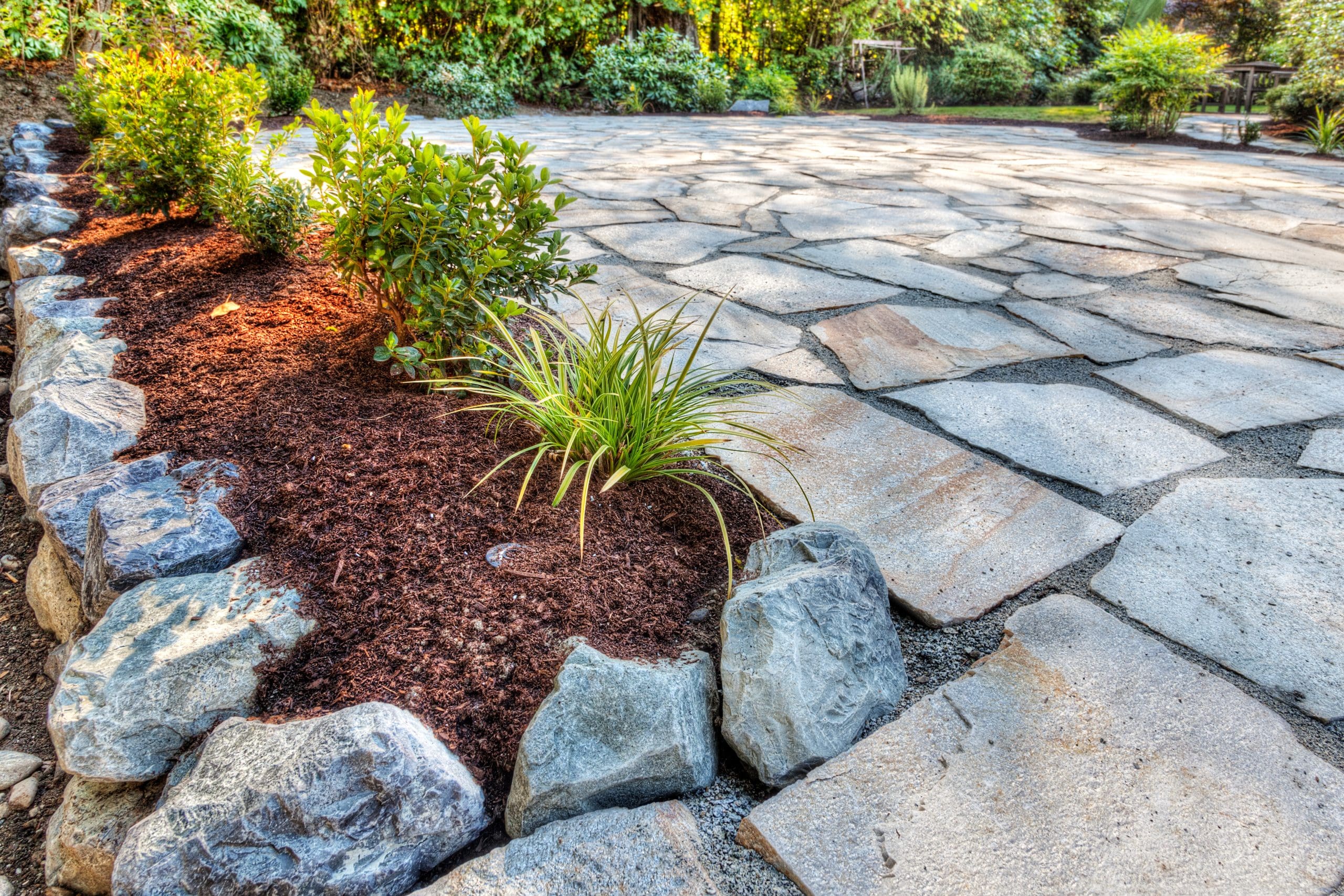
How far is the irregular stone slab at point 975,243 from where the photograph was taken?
3.35 meters

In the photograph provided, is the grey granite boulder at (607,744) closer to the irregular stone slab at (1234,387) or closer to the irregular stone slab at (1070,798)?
the irregular stone slab at (1070,798)

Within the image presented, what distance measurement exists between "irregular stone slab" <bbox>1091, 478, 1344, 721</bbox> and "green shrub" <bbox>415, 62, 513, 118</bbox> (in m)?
9.33

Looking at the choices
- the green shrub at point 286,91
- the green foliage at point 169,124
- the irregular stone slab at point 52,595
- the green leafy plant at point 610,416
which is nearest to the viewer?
the green leafy plant at point 610,416

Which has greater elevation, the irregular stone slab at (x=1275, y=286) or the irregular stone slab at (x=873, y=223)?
the irregular stone slab at (x=873, y=223)

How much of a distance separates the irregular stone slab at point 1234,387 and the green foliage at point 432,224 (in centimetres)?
156

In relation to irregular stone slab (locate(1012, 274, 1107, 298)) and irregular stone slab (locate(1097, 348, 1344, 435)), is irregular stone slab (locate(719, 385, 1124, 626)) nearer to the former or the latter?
irregular stone slab (locate(1097, 348, 1344, 435))

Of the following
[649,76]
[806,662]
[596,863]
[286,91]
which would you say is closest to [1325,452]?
[806,662]

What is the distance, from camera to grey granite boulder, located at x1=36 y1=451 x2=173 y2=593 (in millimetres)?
1496

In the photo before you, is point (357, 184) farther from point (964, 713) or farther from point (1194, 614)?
point (1194, 614)

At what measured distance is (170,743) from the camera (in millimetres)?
1123

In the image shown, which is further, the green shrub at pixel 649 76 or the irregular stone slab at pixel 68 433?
the green shrub at pixel 649 76

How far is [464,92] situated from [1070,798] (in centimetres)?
1026

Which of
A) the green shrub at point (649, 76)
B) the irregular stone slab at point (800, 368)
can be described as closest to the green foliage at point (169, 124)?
the irregular stone slab at point (800, 368)

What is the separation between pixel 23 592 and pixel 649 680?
1.72 m
